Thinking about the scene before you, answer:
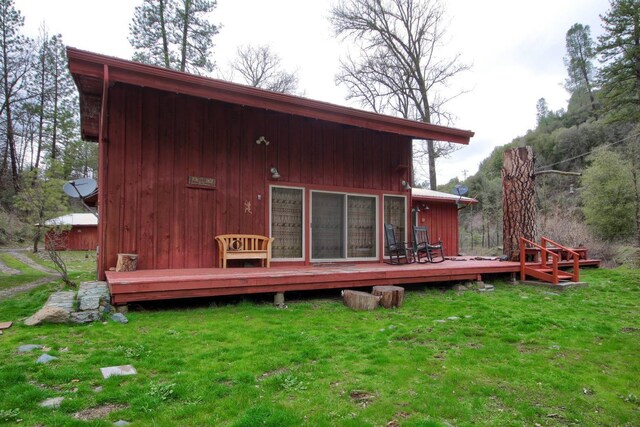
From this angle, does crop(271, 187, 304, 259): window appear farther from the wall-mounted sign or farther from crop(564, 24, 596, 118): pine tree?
crop(564, 24, 596, 118): pine tree

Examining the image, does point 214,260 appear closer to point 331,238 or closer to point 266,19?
point 331,238

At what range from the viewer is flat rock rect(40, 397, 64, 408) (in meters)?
2.05

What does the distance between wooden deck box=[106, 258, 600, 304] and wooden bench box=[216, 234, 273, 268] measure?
0.70 meters

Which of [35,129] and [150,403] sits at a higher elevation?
[35,129]

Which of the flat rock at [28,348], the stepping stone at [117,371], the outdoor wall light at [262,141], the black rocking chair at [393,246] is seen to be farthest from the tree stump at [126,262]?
the black rocking chair at [393,246]

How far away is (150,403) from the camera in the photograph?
211cm

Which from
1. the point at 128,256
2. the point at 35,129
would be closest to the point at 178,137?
the point at 128,256

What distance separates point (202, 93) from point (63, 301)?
3100 millimetres

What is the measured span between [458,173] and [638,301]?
25.9m

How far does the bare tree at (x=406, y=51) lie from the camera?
15.2 meters

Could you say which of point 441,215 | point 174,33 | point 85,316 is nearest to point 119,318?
point 85,316

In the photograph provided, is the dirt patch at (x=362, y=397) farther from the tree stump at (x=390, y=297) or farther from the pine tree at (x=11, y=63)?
the pine tree at (x=11, y=63)

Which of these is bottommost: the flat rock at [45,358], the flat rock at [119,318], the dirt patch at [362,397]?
the dirt patch at [362,397]

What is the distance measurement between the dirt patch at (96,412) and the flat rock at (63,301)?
2.16 m
